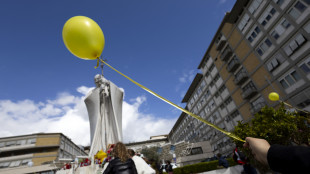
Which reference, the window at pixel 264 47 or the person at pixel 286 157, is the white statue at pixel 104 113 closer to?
the person at pixel 286 157

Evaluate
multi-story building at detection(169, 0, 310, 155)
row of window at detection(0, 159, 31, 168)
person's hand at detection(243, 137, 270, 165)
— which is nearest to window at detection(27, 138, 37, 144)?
row of window at detection(0, 159, 31, 168)

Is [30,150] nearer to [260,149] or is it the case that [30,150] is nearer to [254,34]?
[260,149]

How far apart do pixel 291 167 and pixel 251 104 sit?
25521 millimetres

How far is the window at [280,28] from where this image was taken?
16853mm

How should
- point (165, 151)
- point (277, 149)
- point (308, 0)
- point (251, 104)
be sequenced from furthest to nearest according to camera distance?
point (165, 151)
point (251, 104)
point (308, 0)
point (277, 149)

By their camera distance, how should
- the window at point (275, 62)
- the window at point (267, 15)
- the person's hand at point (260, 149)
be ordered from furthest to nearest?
the window at point (267, 15) < the window at point (275, 62) < the person's hand at point (260, 149)

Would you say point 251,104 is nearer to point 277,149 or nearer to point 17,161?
point 277,149

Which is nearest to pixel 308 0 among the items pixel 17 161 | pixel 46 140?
pixel 46 140

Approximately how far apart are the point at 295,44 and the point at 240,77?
8032 mm

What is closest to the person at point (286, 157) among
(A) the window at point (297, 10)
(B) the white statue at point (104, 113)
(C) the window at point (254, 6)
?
(B) the white statue at point (104, 113)

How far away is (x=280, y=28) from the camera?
17.5 m

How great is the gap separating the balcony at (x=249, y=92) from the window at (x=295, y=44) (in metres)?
5.97

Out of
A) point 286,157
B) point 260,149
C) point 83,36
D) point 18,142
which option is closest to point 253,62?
point 83,36

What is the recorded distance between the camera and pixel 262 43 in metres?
19.9
